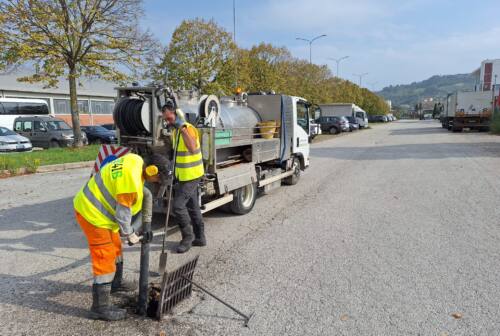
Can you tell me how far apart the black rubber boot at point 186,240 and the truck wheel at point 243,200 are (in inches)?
64.3

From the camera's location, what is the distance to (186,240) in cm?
493

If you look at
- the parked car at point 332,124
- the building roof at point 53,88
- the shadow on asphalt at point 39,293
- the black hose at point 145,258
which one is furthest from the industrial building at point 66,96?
the black hose at point 145,258

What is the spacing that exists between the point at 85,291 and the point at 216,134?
2.96 meters

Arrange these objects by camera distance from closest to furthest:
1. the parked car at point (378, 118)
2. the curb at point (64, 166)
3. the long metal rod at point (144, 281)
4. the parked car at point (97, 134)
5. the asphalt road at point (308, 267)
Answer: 1. the asphalt road at point (308, 267)
2. the long metal rod at point (144, 281)
3. the curb at point (64, 166)
4. the parked car at point (97, 134)
5. the parked car at point (378, 118)

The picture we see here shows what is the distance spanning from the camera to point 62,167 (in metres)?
12.5

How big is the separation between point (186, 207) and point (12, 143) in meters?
15.2

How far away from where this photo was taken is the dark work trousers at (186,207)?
4885 mm

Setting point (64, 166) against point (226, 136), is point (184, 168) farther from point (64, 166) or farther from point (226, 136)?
point (64, 166)

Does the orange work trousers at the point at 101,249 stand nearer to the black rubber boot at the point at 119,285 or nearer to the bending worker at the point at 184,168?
the black rubber boot at the point at 119,285

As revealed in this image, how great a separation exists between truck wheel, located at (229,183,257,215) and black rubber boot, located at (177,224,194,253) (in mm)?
1634

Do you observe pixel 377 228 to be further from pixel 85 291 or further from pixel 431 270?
pixel 85 291

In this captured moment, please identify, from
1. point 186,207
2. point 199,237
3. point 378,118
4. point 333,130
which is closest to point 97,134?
point 186,207

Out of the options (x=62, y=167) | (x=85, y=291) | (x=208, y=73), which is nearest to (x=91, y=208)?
(x=85, y=291)

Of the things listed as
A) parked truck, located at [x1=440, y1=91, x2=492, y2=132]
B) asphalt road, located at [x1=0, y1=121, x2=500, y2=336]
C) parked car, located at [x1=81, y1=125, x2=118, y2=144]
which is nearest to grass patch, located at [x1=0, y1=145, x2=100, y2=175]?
asphalt road, located at [x1=0, y1=121, x2=500, y2=336]
